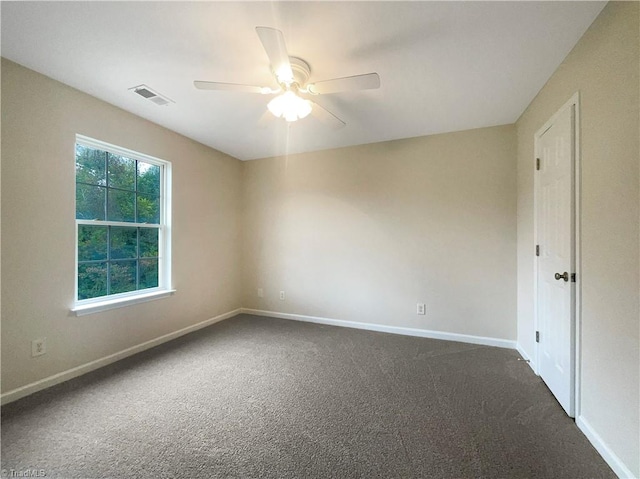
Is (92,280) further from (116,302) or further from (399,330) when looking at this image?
(399,330)

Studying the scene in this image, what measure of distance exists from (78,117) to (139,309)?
6.21 feet

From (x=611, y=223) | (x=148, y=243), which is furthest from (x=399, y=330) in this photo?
(x=148, y=243)

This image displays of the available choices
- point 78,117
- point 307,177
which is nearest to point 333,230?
point 307,177

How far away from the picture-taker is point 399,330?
11.2 ft

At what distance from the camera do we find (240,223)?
172 inches

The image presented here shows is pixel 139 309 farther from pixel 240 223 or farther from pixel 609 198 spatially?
pixel 609 198

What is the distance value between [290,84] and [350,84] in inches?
17.6

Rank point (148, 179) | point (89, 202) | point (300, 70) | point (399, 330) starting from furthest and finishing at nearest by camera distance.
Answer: point (399, 330) < point (148, 179) < point (89, 202) < point (300, 70)

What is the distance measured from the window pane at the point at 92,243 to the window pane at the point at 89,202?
0.11 meters

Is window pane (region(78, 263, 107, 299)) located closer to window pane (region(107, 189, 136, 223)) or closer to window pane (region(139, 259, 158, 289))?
window pane (region(139, 259, 158, 289))

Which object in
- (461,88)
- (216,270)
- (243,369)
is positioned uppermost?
(461,88)

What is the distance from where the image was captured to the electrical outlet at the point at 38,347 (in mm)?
2062

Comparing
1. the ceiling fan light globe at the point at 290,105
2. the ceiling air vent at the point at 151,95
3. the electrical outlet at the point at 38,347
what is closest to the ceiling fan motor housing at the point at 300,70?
the ceiling fan light globe at the point at 290,105

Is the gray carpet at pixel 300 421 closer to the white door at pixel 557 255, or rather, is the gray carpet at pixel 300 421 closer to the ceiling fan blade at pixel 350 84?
the white door at pixel 557 255
